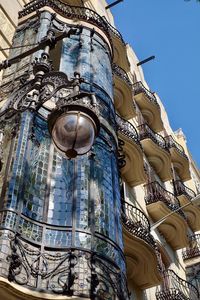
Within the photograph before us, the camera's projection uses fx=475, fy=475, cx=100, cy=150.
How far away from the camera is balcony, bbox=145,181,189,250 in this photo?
671 inches

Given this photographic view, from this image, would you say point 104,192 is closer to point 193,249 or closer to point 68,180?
point 68,180

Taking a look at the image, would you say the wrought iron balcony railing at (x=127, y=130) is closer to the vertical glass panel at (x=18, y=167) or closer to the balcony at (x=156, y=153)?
the balcony at (x=156, y=153)

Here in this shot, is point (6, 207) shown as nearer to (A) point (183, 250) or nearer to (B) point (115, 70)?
(B) point (115, 70)

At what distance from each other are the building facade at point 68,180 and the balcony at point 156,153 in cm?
300

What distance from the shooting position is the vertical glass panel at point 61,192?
8.22 metres

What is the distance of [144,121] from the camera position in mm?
22234

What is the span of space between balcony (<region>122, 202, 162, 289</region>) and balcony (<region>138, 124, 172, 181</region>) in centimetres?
664

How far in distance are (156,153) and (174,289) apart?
262 inches

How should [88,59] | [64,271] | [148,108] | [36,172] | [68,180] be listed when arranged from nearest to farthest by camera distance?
[64,271] < [36,172] < [68,180] < [88,59] < [148,108]

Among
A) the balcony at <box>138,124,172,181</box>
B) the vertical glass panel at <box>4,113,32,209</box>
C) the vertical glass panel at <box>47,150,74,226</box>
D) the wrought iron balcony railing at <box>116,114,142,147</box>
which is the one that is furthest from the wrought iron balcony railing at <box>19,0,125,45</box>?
the vertical glass panel at <box>47,150,74,226</box>

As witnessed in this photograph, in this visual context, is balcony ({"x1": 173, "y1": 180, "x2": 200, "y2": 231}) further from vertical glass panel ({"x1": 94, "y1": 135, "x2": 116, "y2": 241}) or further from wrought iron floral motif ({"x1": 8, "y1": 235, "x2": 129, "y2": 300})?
wrought iron floral motif ({"x1": 8, "y1": 235, "x2": 129, "y2": 300})

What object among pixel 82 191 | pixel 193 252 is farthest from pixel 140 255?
pixel 193 252

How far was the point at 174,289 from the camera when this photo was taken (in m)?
14.8

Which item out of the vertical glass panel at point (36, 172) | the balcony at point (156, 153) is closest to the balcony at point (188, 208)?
the balcony at point (156, 153)
